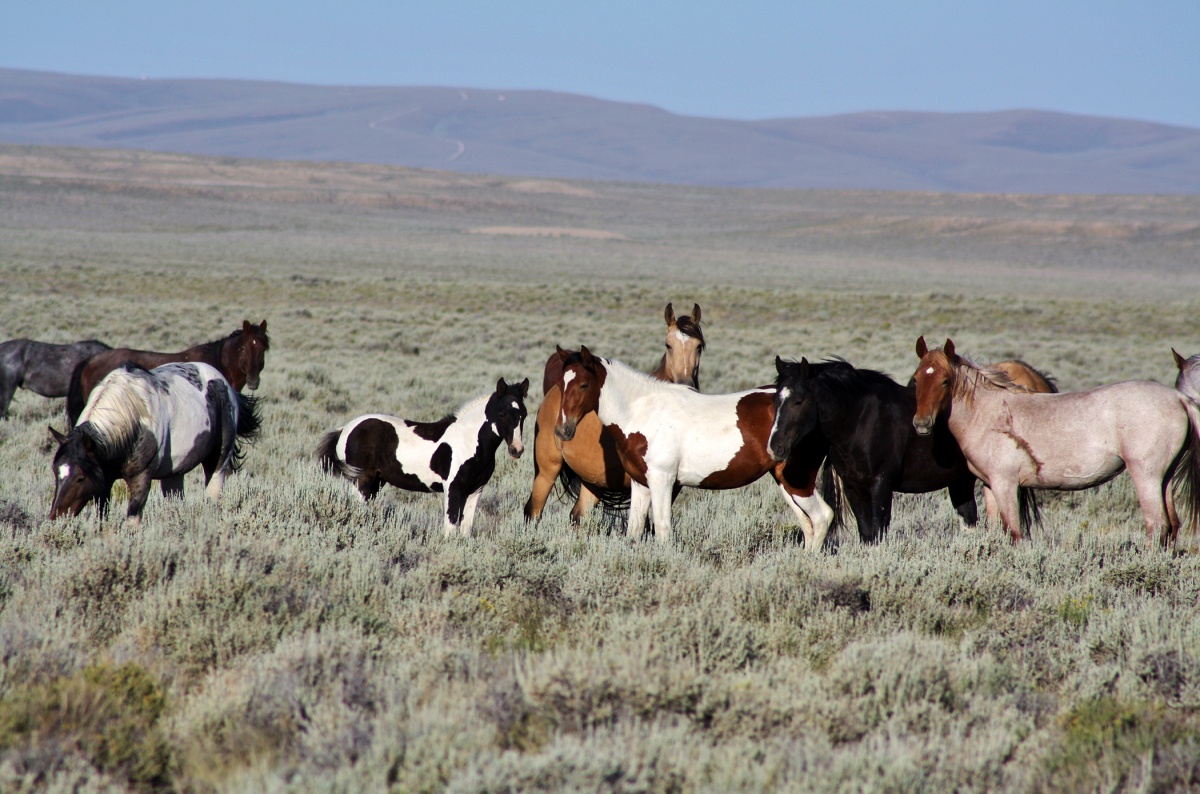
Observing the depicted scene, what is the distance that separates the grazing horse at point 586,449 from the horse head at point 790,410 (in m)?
1.20

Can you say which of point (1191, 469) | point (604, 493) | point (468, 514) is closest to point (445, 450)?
point (468, 514)

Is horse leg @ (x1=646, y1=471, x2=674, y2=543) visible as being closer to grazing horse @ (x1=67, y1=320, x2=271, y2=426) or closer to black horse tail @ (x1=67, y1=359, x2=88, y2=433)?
grazing horse @ (x1=67, y1=320, x2=271, y2=426)

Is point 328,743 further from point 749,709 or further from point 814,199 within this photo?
point 814,199

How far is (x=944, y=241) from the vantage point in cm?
7931

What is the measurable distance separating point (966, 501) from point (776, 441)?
2.01 metres

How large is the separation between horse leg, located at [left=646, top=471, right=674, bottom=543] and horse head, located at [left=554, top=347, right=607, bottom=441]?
23.6 inches

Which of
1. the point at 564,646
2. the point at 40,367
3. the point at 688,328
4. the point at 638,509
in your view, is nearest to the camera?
the point at 564,646

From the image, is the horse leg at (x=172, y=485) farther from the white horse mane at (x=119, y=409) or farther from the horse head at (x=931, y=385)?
the horse head at (x=931, y=385)

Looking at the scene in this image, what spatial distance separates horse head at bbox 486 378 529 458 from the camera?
21.9 feet

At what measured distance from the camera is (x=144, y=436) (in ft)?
19.1

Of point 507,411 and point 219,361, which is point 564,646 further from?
point 219,361

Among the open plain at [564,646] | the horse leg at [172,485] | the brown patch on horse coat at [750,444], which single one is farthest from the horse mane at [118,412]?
the brown patch on horse coat at [750,444]

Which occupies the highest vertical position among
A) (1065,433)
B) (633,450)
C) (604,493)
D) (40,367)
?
(1065,433)

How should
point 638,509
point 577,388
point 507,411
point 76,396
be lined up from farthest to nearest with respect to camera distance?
point 76,396
point 507,411
point 638,509
point 577,388
